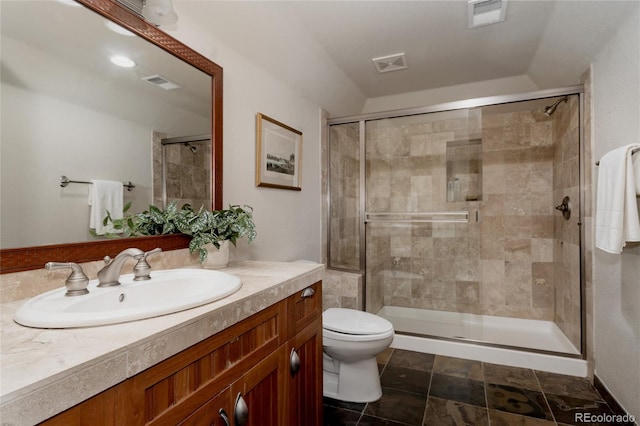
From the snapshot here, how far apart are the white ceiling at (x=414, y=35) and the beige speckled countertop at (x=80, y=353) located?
4.66 ft

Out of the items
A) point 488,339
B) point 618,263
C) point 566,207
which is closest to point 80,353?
point 618,263

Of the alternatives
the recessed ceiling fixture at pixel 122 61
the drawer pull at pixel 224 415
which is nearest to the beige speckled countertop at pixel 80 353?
the drawer pull at pixel 224 415

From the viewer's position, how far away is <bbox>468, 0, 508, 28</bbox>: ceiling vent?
5.86 feet

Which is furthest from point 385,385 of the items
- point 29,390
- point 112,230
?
point 29,390

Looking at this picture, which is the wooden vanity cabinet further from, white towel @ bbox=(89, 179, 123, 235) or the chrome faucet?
white towel @ bbox=(89, 179, 123, 235)

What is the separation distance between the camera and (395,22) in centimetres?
198

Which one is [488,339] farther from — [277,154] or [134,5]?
[134,5]

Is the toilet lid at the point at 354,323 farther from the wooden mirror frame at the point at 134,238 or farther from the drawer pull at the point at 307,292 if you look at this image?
the wooden mirror frame at the point at 134,238

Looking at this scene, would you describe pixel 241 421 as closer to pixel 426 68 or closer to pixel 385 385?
pixel 385 385

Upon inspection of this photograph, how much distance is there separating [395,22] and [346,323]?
6.33 ft

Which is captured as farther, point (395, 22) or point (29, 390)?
point (395, 22)

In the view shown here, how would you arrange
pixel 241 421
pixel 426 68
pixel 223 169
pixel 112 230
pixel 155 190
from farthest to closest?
pixel 426 68 < pixel 223 169 < pixel 155 190 < pixel 112 230 < pixel 241 421

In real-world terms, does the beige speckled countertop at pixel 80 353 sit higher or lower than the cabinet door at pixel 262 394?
higher

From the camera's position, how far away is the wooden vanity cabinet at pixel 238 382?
60 cm
